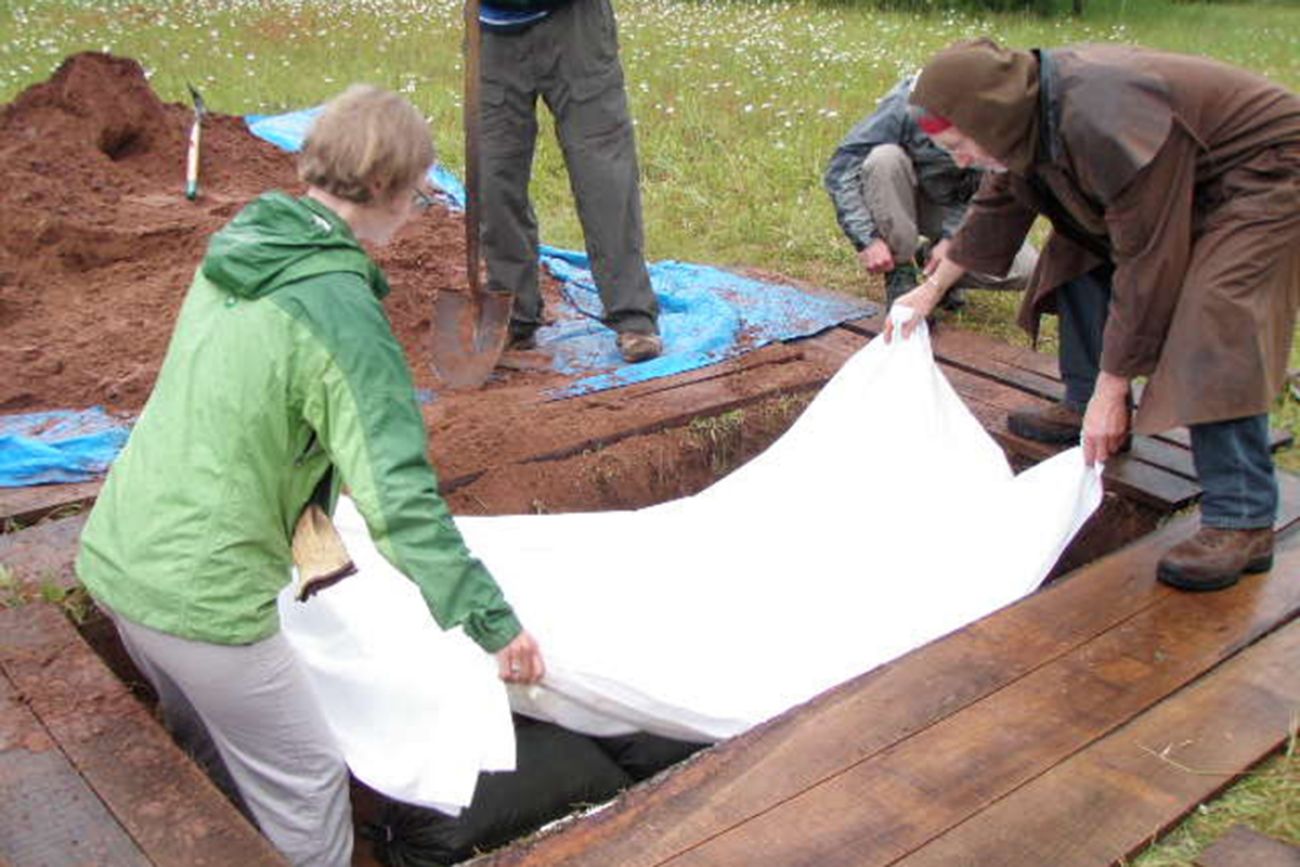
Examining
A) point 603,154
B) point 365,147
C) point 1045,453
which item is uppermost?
point 365,147

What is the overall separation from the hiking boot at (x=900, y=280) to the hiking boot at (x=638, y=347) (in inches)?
34.1

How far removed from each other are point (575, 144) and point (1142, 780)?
2615 mm

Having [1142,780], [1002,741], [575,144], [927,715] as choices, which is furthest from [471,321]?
[1142,780]

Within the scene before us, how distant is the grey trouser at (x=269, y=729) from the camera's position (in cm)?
193

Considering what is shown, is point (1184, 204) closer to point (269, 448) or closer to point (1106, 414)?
point (1106, 414)

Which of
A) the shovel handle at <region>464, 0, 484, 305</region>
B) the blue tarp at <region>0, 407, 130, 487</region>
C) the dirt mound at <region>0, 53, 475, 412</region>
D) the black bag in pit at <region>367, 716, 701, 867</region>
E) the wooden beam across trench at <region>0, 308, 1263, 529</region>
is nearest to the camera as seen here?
→ the black bag in pit at <region>367, 716, 701, 867</region>

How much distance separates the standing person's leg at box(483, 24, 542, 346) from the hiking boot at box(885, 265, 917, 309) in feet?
3.99

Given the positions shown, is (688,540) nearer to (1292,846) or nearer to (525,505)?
(525,505)

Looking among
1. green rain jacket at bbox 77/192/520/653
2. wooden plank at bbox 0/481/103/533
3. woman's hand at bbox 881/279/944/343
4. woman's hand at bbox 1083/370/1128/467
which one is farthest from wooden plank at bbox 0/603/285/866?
woman's hand at bbox 881/279/944/343

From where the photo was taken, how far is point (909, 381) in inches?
127

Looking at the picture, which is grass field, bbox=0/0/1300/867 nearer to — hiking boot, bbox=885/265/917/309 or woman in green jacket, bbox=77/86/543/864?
hiking boot, bbox=885/265/917/309

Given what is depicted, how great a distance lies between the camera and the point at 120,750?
204 centimetres

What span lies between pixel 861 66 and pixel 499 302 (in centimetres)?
632

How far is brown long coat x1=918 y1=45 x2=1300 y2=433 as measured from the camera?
248 cm
